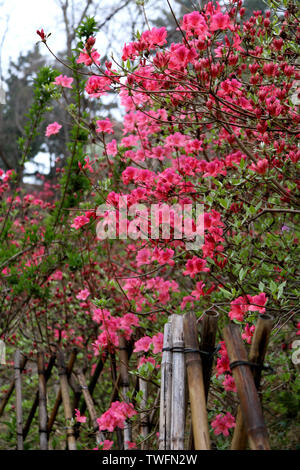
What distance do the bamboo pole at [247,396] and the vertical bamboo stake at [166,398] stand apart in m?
0.44

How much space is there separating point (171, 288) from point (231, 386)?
0.90 m

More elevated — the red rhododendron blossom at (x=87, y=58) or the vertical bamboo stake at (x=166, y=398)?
the red rhododendron blossom at (x=87, y=58)

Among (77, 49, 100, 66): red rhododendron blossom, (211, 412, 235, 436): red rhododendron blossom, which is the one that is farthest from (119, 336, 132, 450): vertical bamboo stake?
(77, 49, 100, 66): red rhododendron blossom

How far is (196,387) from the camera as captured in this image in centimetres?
132

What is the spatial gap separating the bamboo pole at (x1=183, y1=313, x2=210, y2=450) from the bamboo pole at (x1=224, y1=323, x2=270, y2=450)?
20 cm

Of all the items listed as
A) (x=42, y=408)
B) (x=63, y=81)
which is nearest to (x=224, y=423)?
(x=42, y=408)

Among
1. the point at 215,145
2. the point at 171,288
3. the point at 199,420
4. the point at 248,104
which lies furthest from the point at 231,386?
the point at 215,145

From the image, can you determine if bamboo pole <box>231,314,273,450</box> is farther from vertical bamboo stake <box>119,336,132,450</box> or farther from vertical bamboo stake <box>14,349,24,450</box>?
vertical bamboo stake <box>14,349,24,450</box>

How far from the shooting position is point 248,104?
204 centimetres

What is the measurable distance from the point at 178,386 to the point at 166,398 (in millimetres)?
135

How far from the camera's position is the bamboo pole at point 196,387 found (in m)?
1.22

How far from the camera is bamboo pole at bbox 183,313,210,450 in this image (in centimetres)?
122

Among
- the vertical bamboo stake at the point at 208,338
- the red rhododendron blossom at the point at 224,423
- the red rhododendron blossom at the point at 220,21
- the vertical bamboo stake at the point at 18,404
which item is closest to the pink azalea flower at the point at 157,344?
the red rhododendron blossom at the point at 224,423

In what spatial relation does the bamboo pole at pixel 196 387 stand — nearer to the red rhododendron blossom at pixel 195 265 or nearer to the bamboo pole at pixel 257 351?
the bamboo pole at pixel 257 351
